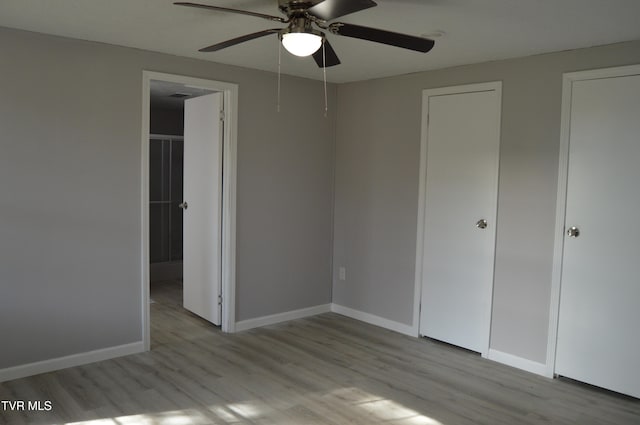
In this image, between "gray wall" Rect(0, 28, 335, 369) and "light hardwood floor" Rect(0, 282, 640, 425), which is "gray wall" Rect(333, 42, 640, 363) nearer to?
"light hardwood floor" Rect(0, 282, 640, 425)

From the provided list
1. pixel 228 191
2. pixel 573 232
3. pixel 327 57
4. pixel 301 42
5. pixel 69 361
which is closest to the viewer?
pixel 301 42

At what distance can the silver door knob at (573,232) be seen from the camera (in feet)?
11.4

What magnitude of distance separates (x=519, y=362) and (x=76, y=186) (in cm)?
341

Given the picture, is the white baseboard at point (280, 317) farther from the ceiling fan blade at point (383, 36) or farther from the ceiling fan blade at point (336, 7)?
the ceiling fan blade at point (336, 7)

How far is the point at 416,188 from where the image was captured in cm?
446

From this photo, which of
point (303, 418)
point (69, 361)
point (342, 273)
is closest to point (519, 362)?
point (303, 418)

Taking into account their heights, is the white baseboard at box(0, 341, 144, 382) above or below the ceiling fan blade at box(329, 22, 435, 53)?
below

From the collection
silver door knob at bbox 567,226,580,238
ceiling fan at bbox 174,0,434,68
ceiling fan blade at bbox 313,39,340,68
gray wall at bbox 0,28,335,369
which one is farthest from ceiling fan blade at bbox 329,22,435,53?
gray wall at bbox 0,28,335,369

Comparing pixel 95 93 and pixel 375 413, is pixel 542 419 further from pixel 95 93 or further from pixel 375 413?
pixel 95 93

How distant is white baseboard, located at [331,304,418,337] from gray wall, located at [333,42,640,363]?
50mm

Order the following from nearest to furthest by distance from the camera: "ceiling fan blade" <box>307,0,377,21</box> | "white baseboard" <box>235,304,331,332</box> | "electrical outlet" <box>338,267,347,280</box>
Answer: "ceiling fan blade" <box>307,0,377,21</box> → "white baseboard" <box>235,304,331,332</box> → "electrical outlet" <box>338,267,347,280</box>

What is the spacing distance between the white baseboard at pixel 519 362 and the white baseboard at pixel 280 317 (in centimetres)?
178

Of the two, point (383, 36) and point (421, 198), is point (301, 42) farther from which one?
point (421, 198)

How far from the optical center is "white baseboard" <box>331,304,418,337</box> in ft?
14.9
